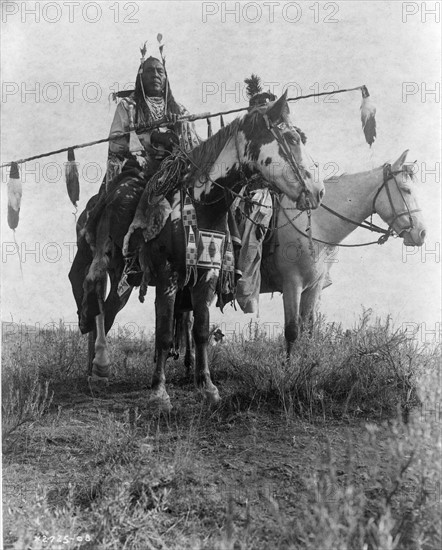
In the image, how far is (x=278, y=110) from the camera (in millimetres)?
5211

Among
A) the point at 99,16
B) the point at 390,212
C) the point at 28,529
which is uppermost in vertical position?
the point at 99,16

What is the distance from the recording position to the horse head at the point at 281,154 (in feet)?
16.9

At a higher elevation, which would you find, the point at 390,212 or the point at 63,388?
the point at 390,212

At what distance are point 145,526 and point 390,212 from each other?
4240 mm

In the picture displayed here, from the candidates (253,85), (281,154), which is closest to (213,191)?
(281,154)

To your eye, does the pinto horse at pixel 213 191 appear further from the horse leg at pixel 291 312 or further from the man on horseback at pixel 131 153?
the horse leg at pixel 291 312

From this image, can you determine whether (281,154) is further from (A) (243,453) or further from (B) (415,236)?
(A) (243,453)

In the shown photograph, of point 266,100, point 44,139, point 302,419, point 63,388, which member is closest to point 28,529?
point 302,419

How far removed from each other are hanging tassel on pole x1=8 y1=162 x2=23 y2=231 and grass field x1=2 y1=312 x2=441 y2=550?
1381 mm

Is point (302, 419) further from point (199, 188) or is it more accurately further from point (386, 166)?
point (386, 166)

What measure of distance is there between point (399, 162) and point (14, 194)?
3.54 meters

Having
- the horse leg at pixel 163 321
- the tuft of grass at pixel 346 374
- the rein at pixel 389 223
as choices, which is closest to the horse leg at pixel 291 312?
the tuft of grass at pixel 346 374

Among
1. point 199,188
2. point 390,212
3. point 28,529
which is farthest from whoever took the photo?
point 390,212

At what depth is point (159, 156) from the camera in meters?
6.12
